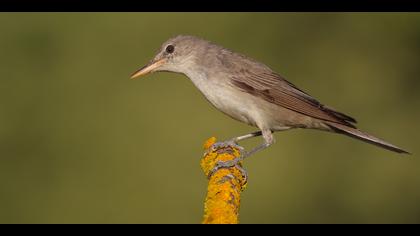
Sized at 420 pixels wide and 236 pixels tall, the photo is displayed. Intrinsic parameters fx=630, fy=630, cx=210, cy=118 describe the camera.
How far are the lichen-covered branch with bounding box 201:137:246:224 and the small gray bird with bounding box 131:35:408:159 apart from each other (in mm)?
1023

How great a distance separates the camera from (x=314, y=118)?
16.8ft

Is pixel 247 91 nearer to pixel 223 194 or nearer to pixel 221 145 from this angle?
pixel 221 145

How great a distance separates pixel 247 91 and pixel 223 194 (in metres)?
2.20

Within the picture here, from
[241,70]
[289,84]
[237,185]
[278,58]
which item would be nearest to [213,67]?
[241,70]

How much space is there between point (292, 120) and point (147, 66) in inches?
50.6

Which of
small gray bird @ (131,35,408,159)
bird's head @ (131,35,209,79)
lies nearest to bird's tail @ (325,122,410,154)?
small gray bird @ (131,35,408,159)

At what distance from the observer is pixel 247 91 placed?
16.7 ft

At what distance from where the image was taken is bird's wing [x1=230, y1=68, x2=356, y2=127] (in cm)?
501

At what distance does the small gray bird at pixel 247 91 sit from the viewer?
4.96 meters

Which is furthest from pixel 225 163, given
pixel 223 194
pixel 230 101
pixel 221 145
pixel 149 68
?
pixel 149 68

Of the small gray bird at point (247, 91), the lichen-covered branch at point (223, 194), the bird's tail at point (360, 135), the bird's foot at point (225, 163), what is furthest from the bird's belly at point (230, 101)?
the lichen-covered branch at point (223, 194)

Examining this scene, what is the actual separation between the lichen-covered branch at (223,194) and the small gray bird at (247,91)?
3.36 feet

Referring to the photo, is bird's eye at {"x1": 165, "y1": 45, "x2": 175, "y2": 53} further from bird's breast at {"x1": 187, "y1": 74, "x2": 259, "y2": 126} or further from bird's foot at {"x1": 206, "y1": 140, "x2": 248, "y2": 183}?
bird's foot at {"x1": 206, "y1": 140, "x2": 248, "y2": 183}

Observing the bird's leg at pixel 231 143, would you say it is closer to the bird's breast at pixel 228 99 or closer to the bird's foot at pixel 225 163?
the bird's foot at pixel 225 163
